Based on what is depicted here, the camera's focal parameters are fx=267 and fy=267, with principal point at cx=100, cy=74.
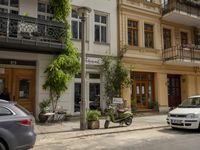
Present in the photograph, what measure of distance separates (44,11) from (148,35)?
26.6 ft

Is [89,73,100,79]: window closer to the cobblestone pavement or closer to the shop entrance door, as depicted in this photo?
the shop entrance door

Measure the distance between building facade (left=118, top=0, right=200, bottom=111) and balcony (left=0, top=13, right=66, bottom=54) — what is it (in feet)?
17.2

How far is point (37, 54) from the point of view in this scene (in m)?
15.0

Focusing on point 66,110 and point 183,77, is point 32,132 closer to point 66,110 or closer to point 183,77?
point 66,110

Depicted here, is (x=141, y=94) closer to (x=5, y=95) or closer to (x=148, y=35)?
(x=148, y=35)

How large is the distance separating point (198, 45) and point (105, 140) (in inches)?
592

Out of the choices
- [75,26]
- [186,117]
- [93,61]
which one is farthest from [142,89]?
[186,117]

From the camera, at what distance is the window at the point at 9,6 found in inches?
580

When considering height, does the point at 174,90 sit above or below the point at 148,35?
below

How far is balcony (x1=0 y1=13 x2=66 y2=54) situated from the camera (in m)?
13.0

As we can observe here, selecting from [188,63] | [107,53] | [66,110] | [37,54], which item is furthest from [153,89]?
[37,54]

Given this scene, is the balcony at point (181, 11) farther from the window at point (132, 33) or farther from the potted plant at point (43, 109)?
the potted plant at point (43, 109)

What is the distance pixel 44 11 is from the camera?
15.9 meters

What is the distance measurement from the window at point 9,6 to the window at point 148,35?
9.40 m
